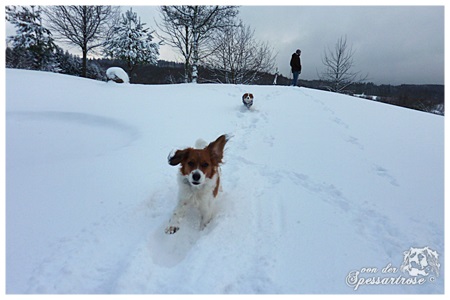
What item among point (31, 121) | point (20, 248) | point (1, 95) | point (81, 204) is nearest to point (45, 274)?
point (20, 248)

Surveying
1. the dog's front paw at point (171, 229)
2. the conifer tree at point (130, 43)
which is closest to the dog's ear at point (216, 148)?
the dog's front paw at point (171, 229)

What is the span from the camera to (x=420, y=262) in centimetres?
234

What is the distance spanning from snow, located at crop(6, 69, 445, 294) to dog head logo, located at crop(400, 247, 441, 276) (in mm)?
71

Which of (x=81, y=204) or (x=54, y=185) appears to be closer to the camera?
(x=81, y=204)

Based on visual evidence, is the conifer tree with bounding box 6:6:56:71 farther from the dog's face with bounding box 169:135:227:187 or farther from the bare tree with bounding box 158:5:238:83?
the dog's face with bounding box 169:135:227:187

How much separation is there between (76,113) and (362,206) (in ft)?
23.6

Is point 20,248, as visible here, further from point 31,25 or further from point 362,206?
point 31,25

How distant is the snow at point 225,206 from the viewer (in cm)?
216

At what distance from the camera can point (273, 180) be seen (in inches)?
155

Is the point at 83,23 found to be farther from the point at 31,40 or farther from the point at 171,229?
the point at 171,229

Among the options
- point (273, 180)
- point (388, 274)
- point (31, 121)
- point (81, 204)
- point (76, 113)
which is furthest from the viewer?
point (76, 113)

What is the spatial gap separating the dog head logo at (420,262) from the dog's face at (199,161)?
91.0 inches

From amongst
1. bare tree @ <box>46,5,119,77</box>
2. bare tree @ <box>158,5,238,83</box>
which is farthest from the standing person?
bare tree @ <box>46,5,119,77</box>

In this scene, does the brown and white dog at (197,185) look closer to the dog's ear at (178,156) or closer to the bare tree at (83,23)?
the dog's ear at (178,156)
